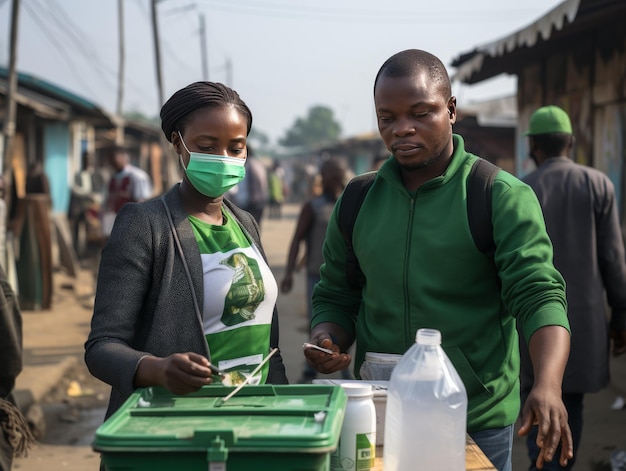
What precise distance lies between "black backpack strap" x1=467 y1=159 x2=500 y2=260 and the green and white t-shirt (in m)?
0.68

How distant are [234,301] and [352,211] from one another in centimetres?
46

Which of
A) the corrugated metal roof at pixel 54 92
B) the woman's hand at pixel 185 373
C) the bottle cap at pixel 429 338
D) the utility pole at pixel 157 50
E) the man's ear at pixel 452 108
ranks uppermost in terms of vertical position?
the utility pole at pixel 157 50

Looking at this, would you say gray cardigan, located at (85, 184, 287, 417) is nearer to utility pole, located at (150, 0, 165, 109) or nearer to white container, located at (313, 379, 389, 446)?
white container, located at (313, 379, 389, 446)

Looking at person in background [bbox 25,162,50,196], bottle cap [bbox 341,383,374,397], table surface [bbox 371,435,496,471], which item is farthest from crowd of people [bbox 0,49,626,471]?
person in background [bbox 25,162,50,196]

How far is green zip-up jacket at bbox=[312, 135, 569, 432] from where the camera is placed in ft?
7.41

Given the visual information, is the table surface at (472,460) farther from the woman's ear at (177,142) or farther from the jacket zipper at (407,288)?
the woman's ear at (177,142)

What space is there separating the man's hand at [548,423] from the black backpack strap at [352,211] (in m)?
0.83

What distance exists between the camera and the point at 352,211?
2586mm

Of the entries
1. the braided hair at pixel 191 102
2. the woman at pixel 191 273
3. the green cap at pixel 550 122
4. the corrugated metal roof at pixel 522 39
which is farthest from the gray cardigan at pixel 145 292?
the corrugated metal roof at pixel 522 39

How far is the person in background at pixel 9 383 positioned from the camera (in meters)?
2.95

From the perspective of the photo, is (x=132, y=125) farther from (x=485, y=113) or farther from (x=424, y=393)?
(x=424, y=393)

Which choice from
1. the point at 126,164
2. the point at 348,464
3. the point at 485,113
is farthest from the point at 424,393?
the point at 485,113

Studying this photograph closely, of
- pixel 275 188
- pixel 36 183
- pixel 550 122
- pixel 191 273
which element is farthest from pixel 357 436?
pixel 275 188

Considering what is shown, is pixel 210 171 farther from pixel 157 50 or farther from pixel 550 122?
pixel 157 50
